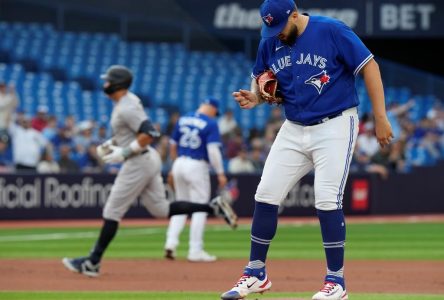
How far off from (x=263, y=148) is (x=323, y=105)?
15339 millimetres

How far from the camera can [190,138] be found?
517 inches

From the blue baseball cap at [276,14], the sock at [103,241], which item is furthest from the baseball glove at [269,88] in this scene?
the sock at [103,241]

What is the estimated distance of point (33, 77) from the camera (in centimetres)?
2606

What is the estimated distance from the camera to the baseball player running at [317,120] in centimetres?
735

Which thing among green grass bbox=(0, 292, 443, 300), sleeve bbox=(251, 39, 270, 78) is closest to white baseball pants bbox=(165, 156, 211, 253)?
green grass bbox=(0, 292, 443, 300)

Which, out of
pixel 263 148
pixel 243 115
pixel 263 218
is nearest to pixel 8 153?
pixel 263 148

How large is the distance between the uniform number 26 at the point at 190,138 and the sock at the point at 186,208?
147 centimetres

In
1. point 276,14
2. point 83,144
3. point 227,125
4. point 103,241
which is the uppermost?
point 276,14

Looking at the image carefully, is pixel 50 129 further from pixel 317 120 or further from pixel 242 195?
pixel 317 120

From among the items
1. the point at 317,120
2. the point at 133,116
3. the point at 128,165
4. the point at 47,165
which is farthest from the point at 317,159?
the point at 47,165

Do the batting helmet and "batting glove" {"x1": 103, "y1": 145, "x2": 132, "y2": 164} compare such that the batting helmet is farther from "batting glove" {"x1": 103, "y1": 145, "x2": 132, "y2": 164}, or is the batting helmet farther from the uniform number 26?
the uniform number 26

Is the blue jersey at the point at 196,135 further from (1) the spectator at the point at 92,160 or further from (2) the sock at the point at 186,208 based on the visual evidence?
(1) the spectator at the point at 92,160

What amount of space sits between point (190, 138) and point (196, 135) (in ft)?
0.31

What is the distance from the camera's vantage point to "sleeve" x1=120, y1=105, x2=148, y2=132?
1065 centimetres
